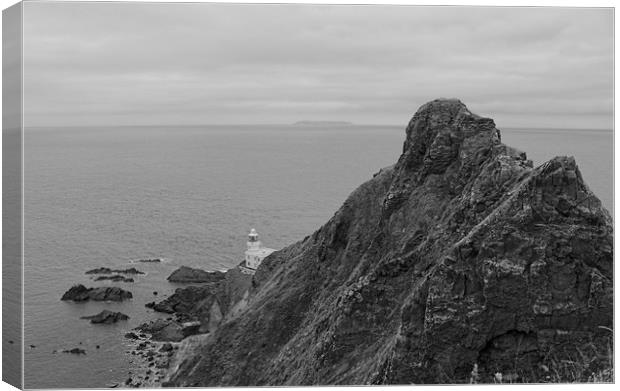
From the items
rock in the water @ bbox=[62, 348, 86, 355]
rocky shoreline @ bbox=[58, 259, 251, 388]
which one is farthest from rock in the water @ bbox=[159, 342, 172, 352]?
rock in the water @ bbox=[62, 348, 86, 355]

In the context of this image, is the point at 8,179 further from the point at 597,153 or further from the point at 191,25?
the point at 597,153

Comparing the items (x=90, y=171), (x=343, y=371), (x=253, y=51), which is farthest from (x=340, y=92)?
(x=90, y=171)

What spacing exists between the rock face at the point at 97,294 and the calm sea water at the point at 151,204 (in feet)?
3.38

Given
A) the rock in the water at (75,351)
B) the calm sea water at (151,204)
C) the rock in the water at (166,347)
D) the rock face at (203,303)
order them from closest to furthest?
the calm sea water at (151,204) → the rock in the water at (75,351) → the rock in the water at (166,347) → the rock face at (203,303)

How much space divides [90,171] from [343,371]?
10740cm

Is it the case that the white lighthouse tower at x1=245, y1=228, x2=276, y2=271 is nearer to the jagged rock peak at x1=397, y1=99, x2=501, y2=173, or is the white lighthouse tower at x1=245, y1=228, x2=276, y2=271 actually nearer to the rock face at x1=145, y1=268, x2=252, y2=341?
the rock face at x1=145, y1=268, x2=252, y2=341

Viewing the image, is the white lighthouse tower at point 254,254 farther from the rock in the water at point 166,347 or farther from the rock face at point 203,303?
the rock in the water at point 166,347

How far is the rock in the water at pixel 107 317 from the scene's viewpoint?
61.8 metres

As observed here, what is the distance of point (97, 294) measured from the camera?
68750mm

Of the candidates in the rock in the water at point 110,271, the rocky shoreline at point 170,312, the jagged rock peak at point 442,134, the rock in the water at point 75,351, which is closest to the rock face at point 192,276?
the rocky shoreline at point 170,312

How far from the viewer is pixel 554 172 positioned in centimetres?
2036

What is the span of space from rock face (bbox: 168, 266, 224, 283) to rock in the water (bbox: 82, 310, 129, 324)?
13592 mm

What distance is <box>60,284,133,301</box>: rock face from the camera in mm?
66706

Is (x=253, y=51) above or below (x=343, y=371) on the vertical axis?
above
